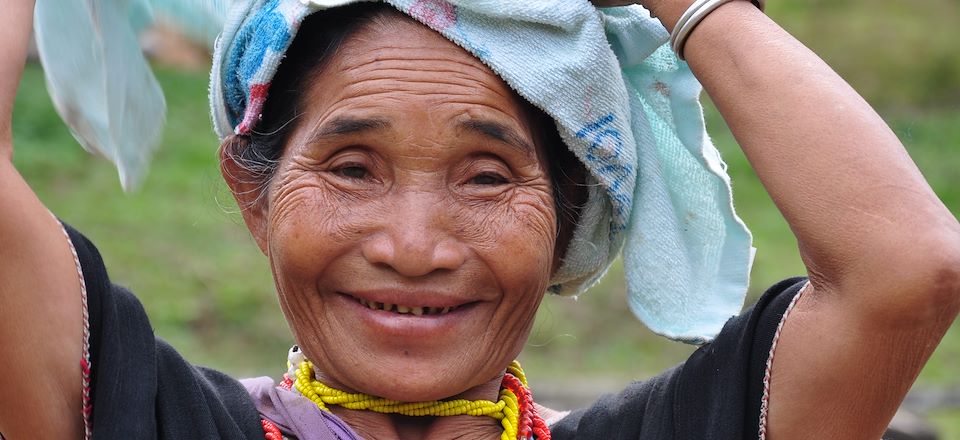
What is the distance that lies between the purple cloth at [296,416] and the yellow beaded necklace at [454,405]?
0.07m

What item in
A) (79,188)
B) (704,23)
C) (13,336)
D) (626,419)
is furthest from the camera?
(79,188)

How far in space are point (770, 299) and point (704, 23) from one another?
54 centimetres

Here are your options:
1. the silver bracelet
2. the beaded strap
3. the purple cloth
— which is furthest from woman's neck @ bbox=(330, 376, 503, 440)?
the silver bracelet

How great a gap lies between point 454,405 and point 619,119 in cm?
68

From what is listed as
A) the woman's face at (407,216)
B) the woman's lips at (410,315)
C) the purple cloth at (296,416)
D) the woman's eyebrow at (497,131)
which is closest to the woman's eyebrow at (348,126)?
the woman's face at (407,216)

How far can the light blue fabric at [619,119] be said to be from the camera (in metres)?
2.65

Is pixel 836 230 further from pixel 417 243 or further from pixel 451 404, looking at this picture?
pixel 451 404

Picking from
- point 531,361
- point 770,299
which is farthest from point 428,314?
point 531,361

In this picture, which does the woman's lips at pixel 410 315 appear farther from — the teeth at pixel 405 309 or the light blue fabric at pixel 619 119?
the light blue fabric at pixel 619 119

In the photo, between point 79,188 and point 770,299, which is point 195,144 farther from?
point 770,299

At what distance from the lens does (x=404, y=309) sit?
266cm

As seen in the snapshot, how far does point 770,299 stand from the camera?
261 centimetres

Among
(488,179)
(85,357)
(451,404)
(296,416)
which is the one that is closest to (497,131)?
(488,179)

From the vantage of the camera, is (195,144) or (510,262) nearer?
(510,262)
